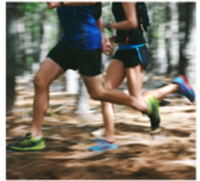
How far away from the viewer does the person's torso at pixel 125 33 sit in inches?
140

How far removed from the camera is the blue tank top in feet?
10.7

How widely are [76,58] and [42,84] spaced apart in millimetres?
487

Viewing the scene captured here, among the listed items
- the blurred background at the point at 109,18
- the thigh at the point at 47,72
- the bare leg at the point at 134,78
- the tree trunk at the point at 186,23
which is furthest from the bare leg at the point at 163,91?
the tree trunk at the point at 186,23

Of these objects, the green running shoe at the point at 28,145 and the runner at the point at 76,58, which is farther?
the green running shoe at the point at 28,145

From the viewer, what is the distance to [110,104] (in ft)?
12.4

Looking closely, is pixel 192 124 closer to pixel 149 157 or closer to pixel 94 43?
pixel 149 157

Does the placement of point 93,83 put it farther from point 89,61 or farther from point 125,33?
point 125,33

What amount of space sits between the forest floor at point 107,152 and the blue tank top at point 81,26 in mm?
1208

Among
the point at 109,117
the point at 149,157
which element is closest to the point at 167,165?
the point at 149,157

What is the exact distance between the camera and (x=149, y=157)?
3.45 meters

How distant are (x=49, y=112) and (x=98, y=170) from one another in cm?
270

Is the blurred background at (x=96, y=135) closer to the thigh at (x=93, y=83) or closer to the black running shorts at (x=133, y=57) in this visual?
the thigh at (x=93, y=83)

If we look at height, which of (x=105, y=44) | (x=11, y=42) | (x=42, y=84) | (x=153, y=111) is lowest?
(x=153, y=111)

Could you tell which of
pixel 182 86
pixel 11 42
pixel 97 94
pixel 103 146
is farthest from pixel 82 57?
pixel 11 42
